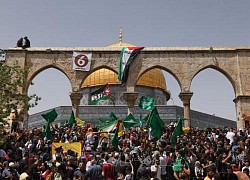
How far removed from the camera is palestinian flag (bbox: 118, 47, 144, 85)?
25.2m

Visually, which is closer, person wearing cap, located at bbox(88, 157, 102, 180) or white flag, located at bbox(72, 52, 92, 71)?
person wearing cap, located at bbox(88, 157, 102, 180)

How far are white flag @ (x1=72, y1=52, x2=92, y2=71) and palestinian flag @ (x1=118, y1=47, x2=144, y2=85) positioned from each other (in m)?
2.52

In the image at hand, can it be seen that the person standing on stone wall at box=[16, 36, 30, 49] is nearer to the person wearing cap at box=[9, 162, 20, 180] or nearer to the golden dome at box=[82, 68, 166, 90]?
the golden dome at box=[82, 68, 166, 90]

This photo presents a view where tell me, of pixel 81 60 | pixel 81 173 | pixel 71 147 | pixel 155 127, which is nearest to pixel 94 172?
pixel 81 173

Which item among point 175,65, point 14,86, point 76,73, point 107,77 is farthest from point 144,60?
point 107,77

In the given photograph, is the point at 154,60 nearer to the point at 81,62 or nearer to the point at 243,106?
the point at 81,62

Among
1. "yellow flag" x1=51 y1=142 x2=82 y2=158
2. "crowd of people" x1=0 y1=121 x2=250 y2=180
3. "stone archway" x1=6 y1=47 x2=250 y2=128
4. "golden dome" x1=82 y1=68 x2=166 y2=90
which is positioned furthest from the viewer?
"golden dome" x1=82 y1=68 x2=166 y2=90

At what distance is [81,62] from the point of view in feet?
82.8

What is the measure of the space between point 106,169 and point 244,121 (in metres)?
17.2

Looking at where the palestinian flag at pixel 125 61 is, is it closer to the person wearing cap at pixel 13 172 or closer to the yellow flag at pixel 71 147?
the yellow flag at pixel 71 147

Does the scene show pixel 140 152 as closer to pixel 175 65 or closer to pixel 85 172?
pixel 85 172

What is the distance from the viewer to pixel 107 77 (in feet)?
133

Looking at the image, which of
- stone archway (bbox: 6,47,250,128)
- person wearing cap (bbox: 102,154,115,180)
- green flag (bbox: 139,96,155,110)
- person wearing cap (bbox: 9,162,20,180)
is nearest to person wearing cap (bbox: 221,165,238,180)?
person wearing cap (bbox: 102,154,115,180)

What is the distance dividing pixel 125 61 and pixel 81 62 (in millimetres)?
3423
